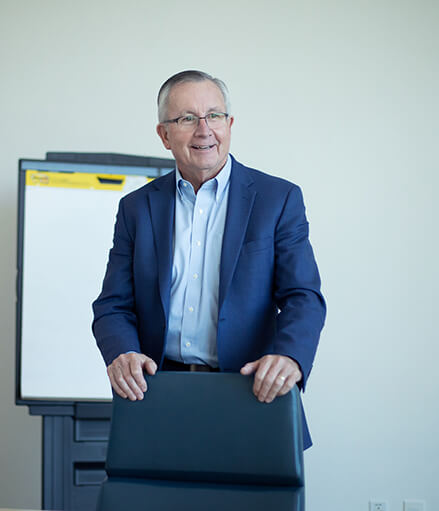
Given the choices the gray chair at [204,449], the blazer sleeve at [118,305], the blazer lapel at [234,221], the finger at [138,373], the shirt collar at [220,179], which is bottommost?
the gray chair at [204,449]

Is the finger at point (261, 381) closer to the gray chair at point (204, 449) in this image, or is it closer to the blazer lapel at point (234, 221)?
the gray chair at point (204, 449)

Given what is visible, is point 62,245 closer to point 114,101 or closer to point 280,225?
point 114,101

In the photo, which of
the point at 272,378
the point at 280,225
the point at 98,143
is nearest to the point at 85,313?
the point at 98,143

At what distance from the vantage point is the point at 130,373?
1.32m

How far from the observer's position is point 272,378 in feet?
4.01

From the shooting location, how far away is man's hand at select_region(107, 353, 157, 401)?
127 centimetres

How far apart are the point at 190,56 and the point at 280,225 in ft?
5.60

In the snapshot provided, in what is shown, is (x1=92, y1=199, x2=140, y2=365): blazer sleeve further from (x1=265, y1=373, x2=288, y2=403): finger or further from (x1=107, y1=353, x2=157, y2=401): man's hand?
(x1=265, y1=373, x2=288, y2=403): finger

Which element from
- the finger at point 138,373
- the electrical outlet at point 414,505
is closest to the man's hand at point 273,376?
the finger at point 138,373

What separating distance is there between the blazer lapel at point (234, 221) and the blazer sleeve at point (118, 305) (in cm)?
26

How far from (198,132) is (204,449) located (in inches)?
32.2

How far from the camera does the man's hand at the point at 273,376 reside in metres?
1.21

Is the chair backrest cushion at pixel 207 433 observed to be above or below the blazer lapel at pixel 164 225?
below

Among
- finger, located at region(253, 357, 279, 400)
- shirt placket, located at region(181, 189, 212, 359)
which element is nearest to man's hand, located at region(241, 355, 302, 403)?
finger, located at region(253, 357, 279, 400)
